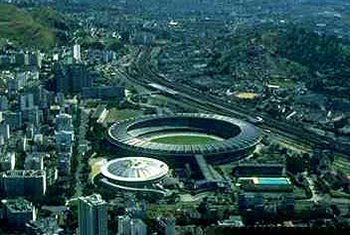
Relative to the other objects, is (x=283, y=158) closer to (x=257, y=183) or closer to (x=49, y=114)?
(x=257, y=183)

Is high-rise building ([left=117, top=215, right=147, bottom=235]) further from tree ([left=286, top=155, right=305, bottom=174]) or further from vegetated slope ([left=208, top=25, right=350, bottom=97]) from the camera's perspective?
vegetated slope ([left=208, top=25, right=350, bottom=97])

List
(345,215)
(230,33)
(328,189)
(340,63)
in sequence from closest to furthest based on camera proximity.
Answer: (345,215) → (328,189) → (340,63) → (230,33)

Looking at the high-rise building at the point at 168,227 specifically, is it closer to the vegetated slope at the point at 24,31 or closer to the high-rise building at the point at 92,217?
the high-rise building at the point at 92,217

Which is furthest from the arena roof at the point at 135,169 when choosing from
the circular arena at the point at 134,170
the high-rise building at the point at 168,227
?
the high-rise building at the point at 168,227

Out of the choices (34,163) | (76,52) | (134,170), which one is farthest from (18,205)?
(76,52)

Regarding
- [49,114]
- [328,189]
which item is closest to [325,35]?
[49,114]

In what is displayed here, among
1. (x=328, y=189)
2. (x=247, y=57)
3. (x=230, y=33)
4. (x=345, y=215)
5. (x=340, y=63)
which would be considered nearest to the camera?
(x=345, y=215)

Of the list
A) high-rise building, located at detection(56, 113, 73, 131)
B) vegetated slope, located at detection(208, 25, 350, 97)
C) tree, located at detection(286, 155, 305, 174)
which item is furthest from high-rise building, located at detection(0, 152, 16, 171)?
vegetated slope, located at detection(208, 25, 350, 97)
